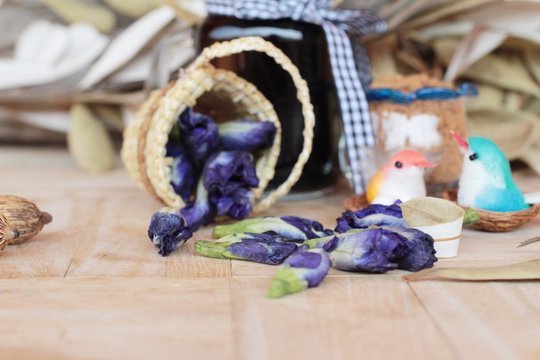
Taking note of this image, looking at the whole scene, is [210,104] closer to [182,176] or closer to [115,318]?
[182,176]

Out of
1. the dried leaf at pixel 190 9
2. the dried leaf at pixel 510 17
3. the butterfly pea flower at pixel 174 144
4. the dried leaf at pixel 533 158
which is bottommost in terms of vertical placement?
the dried leaf at pixel 533 158

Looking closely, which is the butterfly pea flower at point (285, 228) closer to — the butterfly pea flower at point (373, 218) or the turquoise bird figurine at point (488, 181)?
the butterfly pea flower at point (373, 218)


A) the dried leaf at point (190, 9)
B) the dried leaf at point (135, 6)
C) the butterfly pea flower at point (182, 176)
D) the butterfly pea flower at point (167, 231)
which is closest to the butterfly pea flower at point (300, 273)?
the butterfly pea flower at point (167, 231)

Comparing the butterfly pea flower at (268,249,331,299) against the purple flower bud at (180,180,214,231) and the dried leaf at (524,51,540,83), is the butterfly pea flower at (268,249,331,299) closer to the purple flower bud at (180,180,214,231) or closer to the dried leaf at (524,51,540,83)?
the purple flower bud at (180,180,214,231)

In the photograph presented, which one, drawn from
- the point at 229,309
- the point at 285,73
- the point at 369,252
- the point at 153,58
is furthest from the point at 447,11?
Answer: the point at 229,309

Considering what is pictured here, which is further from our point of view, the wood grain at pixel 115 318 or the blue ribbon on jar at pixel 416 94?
the blue ribbon on jar at pixel 416 94
